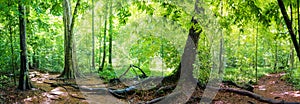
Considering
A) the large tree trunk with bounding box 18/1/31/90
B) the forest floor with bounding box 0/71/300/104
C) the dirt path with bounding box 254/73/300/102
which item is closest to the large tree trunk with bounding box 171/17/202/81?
the forest floor with bounding box 0/71/300/104

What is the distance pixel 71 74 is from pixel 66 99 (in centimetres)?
371

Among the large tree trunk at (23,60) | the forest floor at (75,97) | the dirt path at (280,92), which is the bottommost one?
the dirt path at (280,92)

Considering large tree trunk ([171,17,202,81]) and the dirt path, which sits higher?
large tree trunk ([171,17,202,81])

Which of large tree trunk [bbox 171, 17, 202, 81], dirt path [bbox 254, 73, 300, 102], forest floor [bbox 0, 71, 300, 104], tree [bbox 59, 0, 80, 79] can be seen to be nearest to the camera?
forest floor [bbox 0, 71, 300, 104]

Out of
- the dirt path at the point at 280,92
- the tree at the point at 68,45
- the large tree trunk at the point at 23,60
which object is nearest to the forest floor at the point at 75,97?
the dirt path at the point at 280,92

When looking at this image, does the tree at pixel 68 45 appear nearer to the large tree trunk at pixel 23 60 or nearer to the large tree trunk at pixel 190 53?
the large tree trunk at pixel 23 60

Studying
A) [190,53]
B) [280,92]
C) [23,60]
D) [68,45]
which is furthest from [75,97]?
[280,92]

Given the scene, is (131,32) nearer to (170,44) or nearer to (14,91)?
(170,44)

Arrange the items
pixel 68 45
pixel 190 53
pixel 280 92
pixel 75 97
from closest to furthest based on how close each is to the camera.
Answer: pixel 75 97, pixel 190 53, pixel 280 92, pixel 68 45

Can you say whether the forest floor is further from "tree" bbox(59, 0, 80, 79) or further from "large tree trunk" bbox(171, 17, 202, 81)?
"tree" bbox(59, 0, 80, 79)

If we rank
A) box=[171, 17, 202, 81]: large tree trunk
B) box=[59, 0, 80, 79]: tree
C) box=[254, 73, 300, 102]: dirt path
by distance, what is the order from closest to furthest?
box=[254, 73, 300, 102]: dirt path < box=[171, 17, 202, 81]: large tree trunk < box=[59, 0, 80, 79]: tree

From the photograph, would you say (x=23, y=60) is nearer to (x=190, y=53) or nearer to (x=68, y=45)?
(x=68, y=45)

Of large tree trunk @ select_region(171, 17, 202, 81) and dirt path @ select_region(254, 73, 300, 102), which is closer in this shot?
dirt path @ select_region(254, 73, 300, 102)

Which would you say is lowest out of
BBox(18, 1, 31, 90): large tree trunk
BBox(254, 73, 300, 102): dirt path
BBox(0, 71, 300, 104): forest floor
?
BBox(254, 73, 300, 102): dirt path
